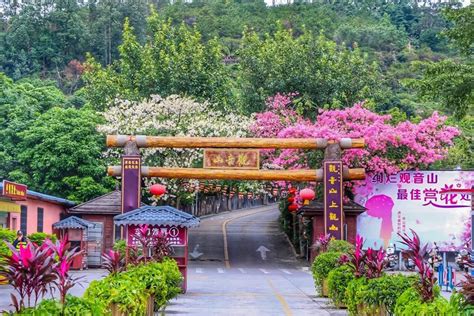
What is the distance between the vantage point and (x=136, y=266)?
15828mm

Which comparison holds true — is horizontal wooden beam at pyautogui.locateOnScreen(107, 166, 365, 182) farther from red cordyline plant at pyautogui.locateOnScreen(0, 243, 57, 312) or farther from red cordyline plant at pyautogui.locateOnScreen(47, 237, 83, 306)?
red cordyline plant at pyautogui.locateOnScreen(0, 243, 57, 312)

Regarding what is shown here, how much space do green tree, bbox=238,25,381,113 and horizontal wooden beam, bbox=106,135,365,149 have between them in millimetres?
12092

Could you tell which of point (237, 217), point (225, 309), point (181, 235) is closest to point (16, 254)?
point (225, 309)

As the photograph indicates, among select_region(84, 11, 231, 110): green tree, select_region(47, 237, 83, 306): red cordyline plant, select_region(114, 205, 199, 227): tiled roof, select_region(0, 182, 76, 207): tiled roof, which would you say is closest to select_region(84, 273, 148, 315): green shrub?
select_region(47, 237, 83, 306): red cordyline plant

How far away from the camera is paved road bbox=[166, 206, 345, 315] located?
18531 mm

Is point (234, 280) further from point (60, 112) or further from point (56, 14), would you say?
point (56, 14)

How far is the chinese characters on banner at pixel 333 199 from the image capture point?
29.2 meters

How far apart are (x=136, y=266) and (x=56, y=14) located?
6745 centimetres

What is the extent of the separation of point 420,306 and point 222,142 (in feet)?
61.8

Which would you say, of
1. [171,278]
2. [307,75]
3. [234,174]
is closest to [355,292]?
[171,278]

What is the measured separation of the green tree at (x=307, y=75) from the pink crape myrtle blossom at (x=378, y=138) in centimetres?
544

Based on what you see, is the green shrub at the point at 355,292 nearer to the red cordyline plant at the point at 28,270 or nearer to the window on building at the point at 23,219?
the red cordyline plant at the point at 28,270

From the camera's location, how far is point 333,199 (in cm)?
2936

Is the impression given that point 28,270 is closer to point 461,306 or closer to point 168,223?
point 461,306
